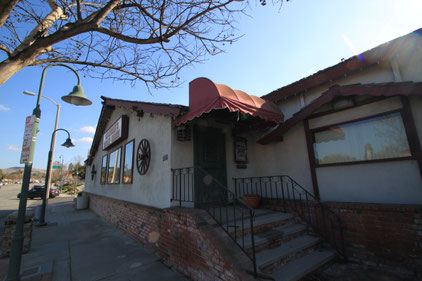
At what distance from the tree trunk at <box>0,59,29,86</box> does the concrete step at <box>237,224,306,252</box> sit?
451cm

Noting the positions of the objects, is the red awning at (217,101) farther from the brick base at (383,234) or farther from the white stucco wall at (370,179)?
the brick base at (383,234)

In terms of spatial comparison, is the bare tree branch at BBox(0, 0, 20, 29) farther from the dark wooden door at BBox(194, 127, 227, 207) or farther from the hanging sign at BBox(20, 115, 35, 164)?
the dark wooden door at BBox(194, 127, 227, 207)

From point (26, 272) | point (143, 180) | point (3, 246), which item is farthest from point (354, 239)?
point (3, 246)

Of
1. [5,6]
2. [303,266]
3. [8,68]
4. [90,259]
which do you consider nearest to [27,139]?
[8,68]

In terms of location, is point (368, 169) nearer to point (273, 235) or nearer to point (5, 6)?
point (273, 235)

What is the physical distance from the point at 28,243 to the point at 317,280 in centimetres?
703

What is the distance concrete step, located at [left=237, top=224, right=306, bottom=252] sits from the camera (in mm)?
3458

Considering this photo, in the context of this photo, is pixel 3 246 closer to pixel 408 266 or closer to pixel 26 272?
pixel 26 272

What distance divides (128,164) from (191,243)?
15.6 ft

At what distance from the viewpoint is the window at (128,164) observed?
22.8ft

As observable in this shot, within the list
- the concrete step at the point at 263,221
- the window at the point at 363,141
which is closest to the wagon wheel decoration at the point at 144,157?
the concrete step at the point at 263,221

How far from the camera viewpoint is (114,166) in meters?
8.69

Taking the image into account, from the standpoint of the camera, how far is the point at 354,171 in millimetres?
4359

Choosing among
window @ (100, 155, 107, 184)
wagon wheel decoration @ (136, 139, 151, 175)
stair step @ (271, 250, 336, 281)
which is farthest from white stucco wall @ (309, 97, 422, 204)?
window @ (100, 155, 107, 184)
